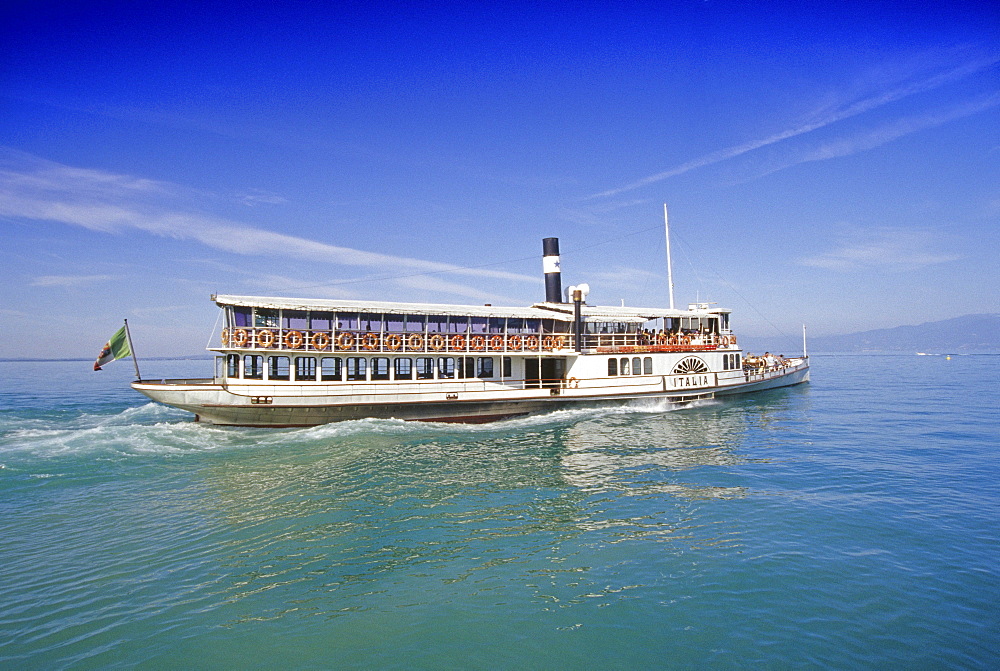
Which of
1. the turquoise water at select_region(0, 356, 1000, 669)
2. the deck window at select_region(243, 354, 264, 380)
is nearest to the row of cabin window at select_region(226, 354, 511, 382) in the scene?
the deck window at select_region(243, 354, 264, 380)

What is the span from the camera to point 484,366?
2964cm

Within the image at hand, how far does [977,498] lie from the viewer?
1353 centimetres

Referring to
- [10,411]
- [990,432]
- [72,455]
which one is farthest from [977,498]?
[10,411]

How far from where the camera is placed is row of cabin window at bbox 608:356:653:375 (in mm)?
31406

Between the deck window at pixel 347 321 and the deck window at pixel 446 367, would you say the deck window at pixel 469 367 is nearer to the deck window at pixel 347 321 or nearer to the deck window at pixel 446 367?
the deck window at pixel 446 367

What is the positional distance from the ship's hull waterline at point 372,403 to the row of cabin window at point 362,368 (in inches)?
54.4

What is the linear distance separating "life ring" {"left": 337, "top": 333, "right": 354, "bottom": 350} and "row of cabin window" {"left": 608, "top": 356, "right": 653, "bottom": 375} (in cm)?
1563

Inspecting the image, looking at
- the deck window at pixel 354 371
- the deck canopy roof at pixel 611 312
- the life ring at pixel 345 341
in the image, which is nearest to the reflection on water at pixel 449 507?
the deck window at pixel 354 371

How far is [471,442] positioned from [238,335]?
484 inches

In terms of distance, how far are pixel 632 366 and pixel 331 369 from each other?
18236 mm

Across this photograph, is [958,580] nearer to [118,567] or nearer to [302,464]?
[118,567]

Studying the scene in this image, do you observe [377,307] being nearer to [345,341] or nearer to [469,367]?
[345,341]

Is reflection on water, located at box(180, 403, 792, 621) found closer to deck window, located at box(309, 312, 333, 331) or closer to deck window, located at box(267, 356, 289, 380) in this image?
deck window, located at box(267, 356, 289, 380)

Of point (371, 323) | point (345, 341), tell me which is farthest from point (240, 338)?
point (371, 323)
